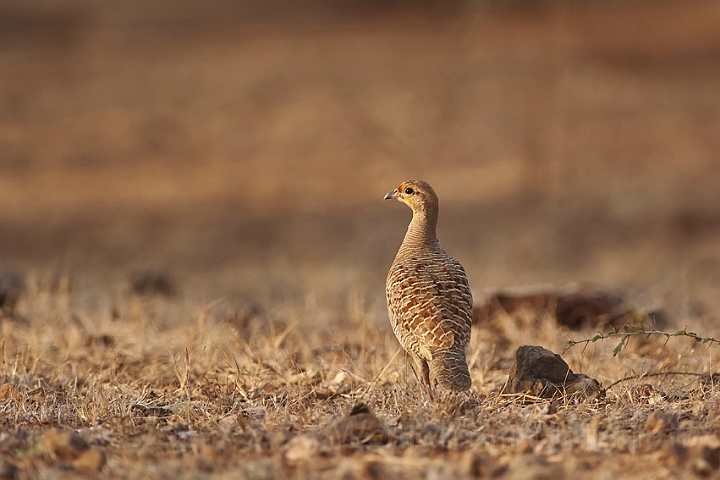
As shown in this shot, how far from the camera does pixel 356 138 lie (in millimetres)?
22125

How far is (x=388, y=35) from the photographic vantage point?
29.4 m

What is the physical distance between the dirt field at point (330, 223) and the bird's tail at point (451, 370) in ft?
0.40

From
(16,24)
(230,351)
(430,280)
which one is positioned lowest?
(230,351)

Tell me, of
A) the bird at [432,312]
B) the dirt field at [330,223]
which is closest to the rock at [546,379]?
the dirt field at [330,223]

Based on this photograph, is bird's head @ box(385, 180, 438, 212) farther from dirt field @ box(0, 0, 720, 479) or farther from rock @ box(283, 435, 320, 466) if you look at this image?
rock @ box(283, 435, 320, 466)

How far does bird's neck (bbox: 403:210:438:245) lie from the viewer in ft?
17.3

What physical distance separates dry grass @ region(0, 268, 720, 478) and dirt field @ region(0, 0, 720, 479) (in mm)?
20

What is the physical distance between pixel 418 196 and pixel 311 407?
1617 mm

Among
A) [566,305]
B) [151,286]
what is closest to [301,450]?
[566,305]

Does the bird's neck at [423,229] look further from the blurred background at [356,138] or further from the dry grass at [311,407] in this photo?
the blurred background at [356,138]

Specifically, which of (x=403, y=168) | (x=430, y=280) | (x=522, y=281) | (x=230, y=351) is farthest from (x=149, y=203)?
(x=430, y=280)

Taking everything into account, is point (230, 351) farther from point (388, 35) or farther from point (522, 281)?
point (388, 35)

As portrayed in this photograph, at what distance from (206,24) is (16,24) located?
6.35 metres

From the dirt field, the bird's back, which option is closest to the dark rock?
the dirt field
